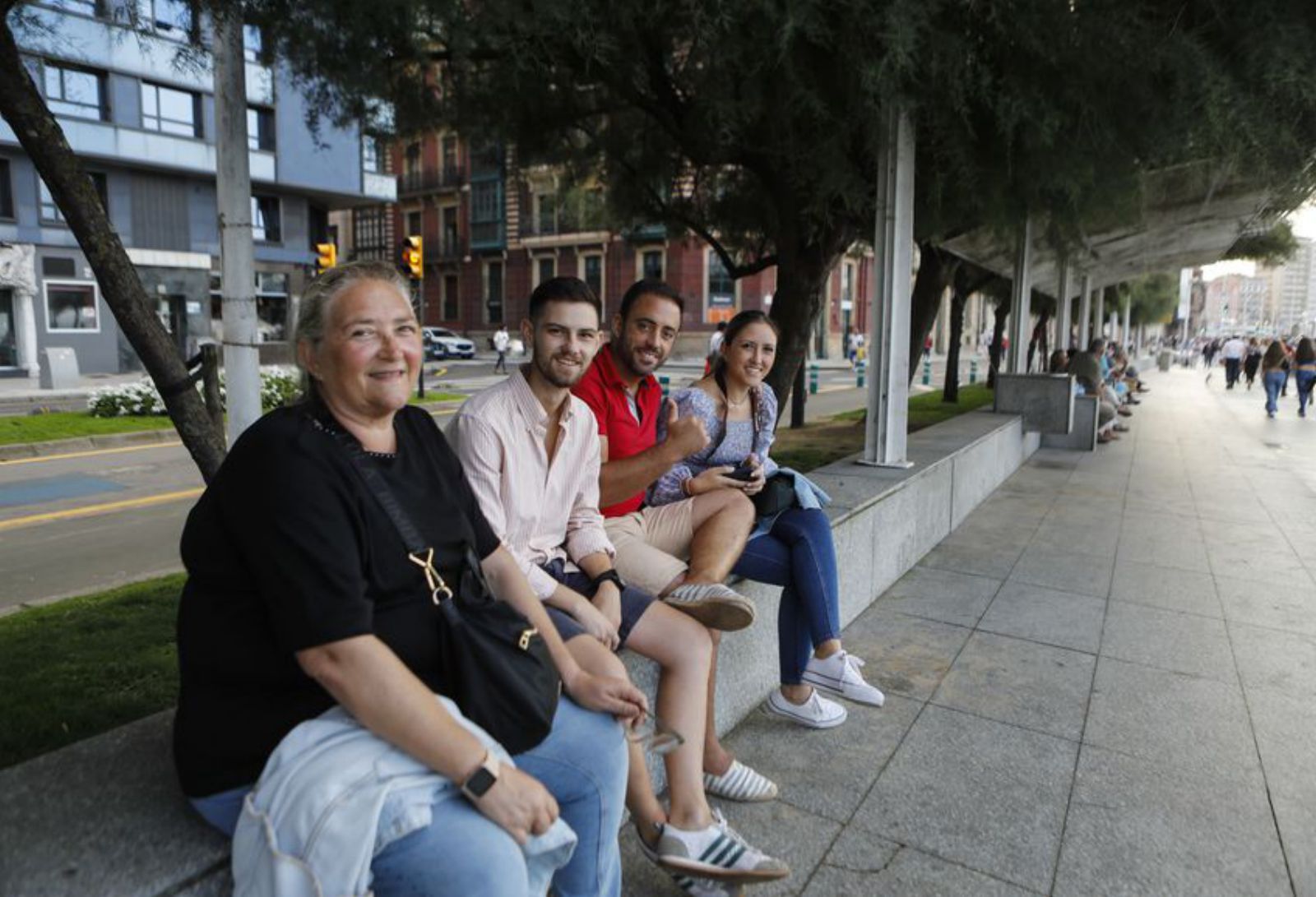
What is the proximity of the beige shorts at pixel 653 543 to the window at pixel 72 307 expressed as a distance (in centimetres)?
2971

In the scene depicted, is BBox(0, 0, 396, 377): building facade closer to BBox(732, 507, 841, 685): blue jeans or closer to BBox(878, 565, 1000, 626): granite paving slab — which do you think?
BBox(878, 565, 1000, 626): granite paving slab

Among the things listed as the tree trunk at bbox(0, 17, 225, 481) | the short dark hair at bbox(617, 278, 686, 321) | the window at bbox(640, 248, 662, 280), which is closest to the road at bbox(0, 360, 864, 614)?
the tree trunk at bbox(0, 17, 225, 481)

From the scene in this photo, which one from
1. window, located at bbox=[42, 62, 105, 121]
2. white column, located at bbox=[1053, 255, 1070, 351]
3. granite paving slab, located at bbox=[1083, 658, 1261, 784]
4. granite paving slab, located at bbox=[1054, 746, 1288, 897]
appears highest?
window, located at bbox=[42, 62, 105, 121]

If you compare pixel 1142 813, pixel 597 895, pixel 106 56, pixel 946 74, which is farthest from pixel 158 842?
pixel 106 56

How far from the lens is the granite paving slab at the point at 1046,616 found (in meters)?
4.67

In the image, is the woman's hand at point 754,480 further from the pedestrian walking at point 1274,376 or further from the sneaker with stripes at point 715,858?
the pedestrian walking at point 1274,376

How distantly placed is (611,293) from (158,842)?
152 ft

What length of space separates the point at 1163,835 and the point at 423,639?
245cm

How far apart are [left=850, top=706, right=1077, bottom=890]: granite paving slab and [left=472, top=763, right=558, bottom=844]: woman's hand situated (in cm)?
154

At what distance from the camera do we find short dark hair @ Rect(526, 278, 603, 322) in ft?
9.45

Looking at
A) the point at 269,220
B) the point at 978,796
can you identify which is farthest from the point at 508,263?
the point at 978,796

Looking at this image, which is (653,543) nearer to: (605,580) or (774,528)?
(774,528)

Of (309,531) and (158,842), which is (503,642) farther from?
(158,842)

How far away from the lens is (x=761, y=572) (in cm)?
357
